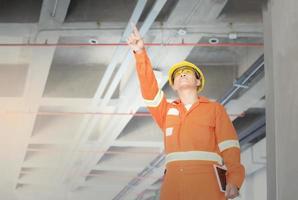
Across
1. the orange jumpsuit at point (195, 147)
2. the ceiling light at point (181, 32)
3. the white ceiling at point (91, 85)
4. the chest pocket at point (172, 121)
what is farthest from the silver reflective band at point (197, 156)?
the ceiling light at point (181, 32)

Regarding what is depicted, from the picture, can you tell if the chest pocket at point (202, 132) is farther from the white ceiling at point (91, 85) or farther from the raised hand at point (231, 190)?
the white ceiling at point (91, 85)

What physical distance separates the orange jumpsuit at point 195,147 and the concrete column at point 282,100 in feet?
0.52

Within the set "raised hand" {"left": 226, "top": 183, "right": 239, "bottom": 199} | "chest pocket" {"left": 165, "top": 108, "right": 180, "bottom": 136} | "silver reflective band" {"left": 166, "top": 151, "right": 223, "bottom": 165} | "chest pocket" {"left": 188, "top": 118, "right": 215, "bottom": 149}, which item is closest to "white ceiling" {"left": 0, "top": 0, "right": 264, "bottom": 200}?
"chest pocket" {"left": 165, "top": 108, "right": 180, "bottom": 136}

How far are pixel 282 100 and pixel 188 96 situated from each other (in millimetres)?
476

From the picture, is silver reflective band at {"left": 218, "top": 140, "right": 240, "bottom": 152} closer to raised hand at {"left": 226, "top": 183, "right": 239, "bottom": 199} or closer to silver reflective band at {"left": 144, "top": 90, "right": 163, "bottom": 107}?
raised hand at {"left": 226, "top": 183, "right": 239, "bottom": 199}

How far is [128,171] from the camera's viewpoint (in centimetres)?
678

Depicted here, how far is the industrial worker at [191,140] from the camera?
2.11m

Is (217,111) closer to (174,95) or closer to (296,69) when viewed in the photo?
(296,69)

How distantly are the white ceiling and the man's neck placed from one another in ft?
2.59

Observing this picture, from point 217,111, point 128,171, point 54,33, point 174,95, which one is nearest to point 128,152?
point 128,171

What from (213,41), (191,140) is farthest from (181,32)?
(191,140)

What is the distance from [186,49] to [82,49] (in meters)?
0.88

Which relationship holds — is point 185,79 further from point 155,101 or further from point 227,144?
point 227,144

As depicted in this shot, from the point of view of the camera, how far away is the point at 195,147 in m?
2.17
